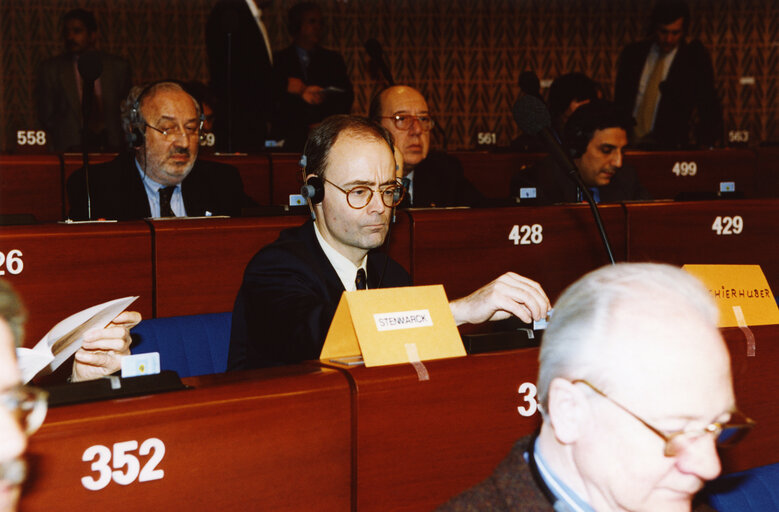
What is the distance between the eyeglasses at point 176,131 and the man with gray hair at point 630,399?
3.03 meters

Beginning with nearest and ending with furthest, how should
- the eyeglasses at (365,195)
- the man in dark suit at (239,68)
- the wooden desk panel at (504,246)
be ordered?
the eyeglasses at (365,195)
the wooden desk panel at (504,246)
the man in dark suit at (239,68)

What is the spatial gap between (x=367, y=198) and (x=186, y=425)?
3.62 feet

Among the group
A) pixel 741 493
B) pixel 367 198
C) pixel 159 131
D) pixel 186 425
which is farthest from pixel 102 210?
pixel 741 493

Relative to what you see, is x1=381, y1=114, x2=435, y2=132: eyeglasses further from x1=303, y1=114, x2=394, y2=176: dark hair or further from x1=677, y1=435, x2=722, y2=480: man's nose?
x1=677, y1=435, x2=722, y2=480: man's nose

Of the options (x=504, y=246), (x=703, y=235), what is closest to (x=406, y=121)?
(x=504, y=246)

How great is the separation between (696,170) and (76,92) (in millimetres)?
4657

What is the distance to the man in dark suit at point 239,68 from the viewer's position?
5.38m

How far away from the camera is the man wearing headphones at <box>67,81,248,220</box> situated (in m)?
3.74

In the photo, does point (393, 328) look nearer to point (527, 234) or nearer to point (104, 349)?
point (104, 349)

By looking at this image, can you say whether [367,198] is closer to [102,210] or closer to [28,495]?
[28,495]

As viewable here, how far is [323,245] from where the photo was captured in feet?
7.51

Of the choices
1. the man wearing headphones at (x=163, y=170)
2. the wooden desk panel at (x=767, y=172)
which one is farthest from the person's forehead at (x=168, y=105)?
the wooden desk panel at (x=767, y=172)

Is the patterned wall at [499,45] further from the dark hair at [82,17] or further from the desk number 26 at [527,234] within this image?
the desk number 26 at [527,234]

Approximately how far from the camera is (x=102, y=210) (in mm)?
3613
